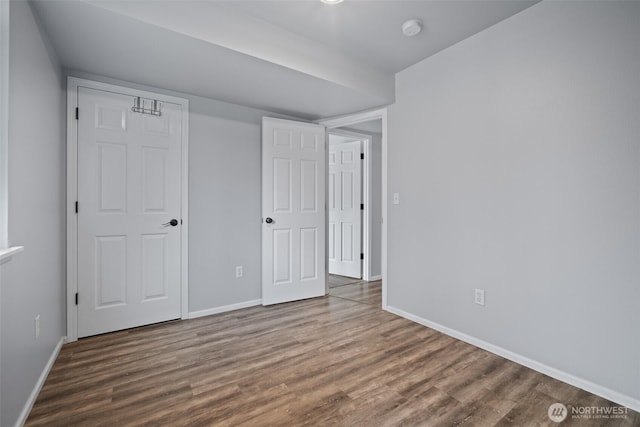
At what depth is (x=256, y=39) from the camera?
7.16ft

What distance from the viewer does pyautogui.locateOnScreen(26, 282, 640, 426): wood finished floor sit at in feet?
5.21

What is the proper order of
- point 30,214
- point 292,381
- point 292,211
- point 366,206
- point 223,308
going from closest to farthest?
point 30,214
point 292,381
point 223,308
point 292,211
point 366,206

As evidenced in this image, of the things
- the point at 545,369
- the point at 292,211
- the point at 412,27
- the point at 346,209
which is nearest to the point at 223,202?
the point at 292,211

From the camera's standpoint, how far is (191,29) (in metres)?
1.93

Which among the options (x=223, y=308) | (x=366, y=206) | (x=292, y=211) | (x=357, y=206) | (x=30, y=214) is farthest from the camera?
(x=357, y=206)

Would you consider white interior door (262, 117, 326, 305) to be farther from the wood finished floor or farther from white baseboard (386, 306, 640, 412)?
white baseboard (386, 306, 640, 412)

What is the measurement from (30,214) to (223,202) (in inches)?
64.4

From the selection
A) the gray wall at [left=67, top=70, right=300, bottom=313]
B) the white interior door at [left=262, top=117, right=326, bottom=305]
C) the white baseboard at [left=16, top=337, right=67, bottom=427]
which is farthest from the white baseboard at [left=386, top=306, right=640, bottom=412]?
the white baseboard at [left=16, top=337, right=67, bottom=427]

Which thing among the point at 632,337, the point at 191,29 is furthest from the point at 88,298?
the point at 632,337

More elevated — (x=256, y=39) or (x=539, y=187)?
(x=256, y=39)

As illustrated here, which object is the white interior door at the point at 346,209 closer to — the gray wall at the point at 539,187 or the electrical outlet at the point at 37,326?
the gray wall at the point at 539,187

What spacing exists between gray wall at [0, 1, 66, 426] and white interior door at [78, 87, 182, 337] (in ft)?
0.71

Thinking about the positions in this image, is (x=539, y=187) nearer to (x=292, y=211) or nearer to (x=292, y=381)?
(x=292, y=381)

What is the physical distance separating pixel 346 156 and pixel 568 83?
3.12m
